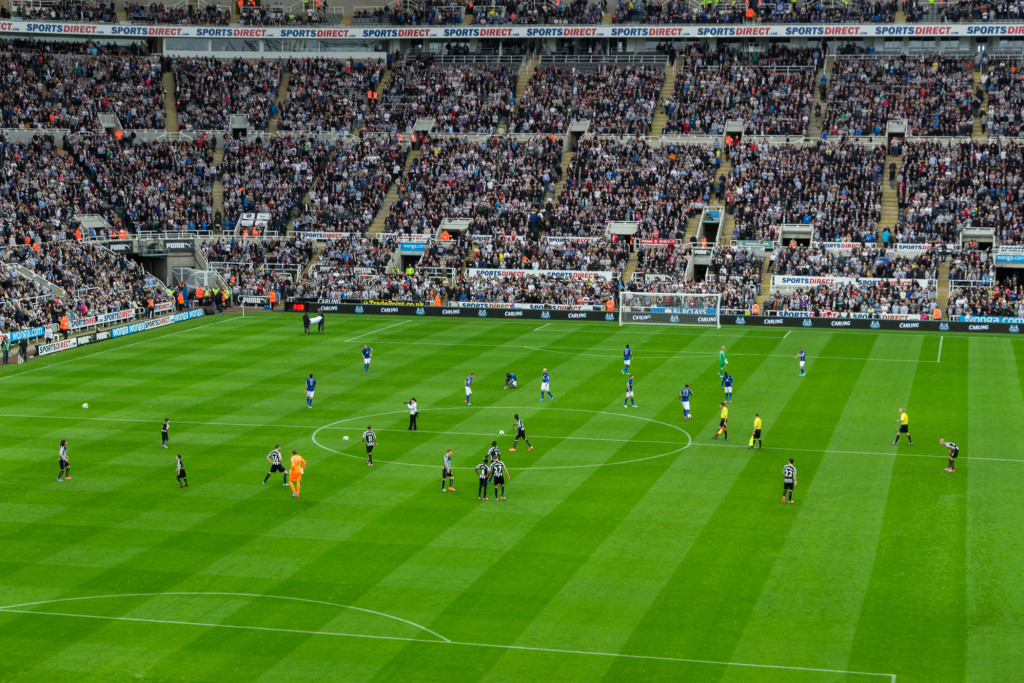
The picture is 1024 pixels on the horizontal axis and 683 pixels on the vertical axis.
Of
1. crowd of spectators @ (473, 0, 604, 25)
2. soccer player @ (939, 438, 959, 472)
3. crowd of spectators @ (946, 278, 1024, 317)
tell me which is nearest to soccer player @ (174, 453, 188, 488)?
soccer player @ (939, 438, 959, 472)

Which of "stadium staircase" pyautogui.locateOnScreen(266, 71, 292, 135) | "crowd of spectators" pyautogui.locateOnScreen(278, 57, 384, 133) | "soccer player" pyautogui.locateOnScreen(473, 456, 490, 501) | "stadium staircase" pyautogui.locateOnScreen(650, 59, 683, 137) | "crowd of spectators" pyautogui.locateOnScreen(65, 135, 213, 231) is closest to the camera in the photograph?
"soccer player" pyautogui.locateOnScreen(473, 456, 490, 501)

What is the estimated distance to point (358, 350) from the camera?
58.5 meters

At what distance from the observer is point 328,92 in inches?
3666

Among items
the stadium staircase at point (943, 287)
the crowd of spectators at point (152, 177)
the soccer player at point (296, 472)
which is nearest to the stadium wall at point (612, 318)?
the stadium staircase at point (943, 287)

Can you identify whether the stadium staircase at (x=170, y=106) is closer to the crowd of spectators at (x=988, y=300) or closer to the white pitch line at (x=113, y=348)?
the white pitch line at (x=113, y=348)

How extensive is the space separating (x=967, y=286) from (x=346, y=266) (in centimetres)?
3834

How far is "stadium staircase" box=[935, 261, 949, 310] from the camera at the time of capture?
67.4m

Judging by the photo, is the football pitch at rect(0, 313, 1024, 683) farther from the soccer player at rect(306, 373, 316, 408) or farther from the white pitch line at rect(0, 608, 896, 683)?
the soccer player at rect(306, 373, 316, 408)

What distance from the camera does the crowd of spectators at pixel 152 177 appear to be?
80688 mm

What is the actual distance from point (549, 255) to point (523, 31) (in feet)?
84.9

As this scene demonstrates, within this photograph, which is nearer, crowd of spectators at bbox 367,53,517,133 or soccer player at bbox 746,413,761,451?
soccer player at bbox 746,413,761,451

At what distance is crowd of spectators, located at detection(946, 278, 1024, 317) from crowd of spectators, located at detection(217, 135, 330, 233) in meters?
44.7

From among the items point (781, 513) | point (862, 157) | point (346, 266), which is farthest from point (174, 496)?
point (862, 157)

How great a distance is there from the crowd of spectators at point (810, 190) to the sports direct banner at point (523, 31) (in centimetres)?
1130
